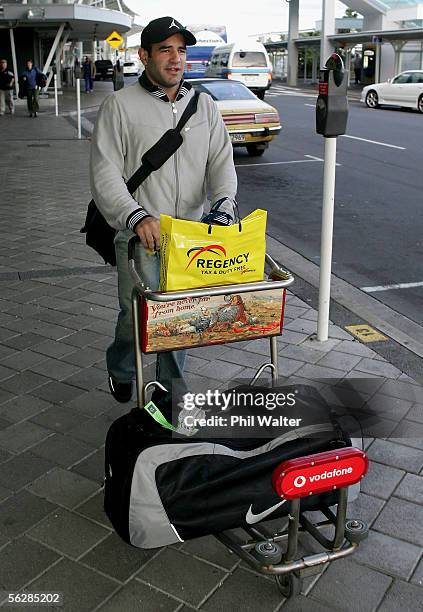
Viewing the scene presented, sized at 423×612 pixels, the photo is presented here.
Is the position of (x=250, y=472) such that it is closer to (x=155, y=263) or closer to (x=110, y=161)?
(x=155, y=263)

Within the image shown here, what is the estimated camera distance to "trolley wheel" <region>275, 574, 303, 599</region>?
8.42 ft

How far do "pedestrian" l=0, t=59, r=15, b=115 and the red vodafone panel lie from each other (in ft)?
75.6

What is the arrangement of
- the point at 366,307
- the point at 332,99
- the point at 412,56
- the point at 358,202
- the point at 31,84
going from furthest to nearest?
1. the point at 412,56
2. the point at 31,84
3. the point at 358,202
4. the point at 366,307
5. the point at 332,99

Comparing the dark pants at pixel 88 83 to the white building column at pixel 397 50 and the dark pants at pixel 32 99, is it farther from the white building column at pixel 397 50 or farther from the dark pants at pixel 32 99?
the white building column at pixel 397 50

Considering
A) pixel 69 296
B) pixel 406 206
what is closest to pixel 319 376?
pixel 69 296

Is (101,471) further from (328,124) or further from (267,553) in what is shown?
(328,124)

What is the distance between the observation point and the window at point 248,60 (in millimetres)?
32906

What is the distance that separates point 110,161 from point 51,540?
1663mm

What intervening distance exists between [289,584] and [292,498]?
44cm

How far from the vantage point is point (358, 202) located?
33.8ft

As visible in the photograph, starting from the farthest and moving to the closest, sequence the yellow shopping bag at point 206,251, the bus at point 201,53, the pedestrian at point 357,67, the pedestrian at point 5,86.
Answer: the pedestrian at point 357,67, the bus at point 201,53, the pedestrian at point 5,86, the yellow shopping bag at point 206,251

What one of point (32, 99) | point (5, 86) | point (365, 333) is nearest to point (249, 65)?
point (32, 99)

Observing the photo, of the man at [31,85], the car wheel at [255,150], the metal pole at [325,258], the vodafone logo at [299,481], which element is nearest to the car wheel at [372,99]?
the man at [31,85]

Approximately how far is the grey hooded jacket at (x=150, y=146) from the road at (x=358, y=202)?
2.81 meters
